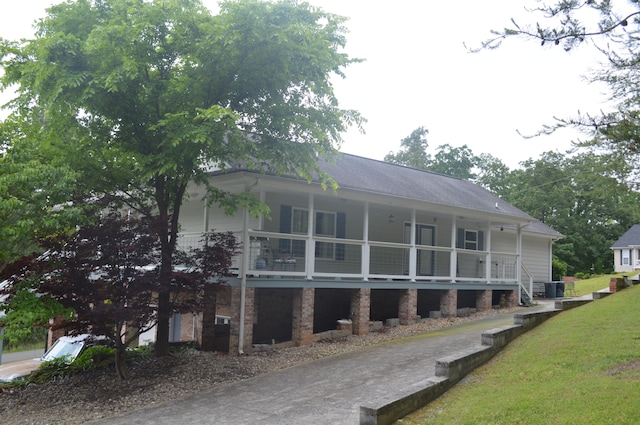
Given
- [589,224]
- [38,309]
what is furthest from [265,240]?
[589,224]

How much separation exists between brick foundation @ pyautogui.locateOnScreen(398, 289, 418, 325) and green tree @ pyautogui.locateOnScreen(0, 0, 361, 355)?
21.4ft

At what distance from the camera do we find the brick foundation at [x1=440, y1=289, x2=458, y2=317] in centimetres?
1762

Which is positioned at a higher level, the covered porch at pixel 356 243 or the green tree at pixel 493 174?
the green tree at pixel 493 174

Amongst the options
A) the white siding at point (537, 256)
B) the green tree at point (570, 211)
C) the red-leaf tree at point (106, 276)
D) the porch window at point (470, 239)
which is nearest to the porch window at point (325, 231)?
the red-leaf tree at point (106, 276)

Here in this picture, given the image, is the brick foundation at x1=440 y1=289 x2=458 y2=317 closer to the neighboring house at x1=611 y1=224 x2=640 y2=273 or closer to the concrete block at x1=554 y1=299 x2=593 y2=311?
the concrete block at x1=554 y1=299 x2=593 y2=311

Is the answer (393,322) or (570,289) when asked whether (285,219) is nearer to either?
(393,322)

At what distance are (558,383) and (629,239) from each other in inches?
1764

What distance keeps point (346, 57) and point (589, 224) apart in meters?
45.1

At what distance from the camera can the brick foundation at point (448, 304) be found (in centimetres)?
1762

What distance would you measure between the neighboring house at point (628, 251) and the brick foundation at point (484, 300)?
31.4m

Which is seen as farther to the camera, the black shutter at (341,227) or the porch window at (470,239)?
the porch window at (470,239)

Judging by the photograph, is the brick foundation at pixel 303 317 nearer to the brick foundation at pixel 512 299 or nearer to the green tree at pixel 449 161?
the brick foundation at pixel 512 299

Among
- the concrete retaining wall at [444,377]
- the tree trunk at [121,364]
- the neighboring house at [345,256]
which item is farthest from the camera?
the neighboring house at [345,256]

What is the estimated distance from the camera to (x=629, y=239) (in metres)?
45.4
